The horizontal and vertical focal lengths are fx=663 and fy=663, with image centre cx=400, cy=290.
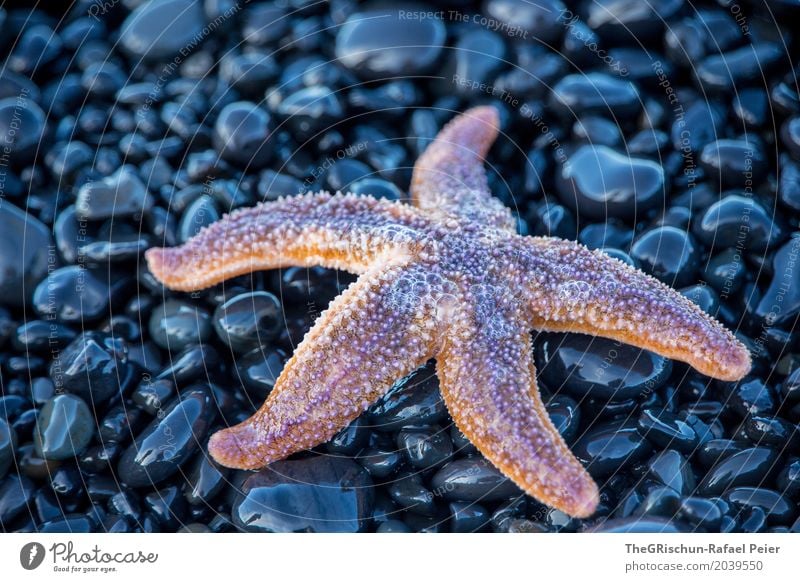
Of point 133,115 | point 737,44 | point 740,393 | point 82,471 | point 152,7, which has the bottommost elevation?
point 82,471

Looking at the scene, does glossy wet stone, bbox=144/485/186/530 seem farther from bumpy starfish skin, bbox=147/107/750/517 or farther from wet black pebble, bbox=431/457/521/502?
wet black pebble, bbox=431/457/521/502

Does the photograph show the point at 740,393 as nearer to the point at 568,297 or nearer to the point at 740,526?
the point at 740,526

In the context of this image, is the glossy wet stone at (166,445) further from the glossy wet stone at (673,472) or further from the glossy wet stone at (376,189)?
the glossy wet stone at (673,472)

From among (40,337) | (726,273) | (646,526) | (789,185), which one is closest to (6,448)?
(40,337)

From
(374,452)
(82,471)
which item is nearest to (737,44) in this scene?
(374,452)

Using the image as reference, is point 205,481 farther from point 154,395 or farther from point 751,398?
point 751,398

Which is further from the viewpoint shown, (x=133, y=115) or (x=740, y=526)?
(x=133, y=115)

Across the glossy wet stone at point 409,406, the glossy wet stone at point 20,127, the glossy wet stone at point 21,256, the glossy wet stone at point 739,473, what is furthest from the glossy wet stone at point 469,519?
the glossy wet stone at point 20,127
